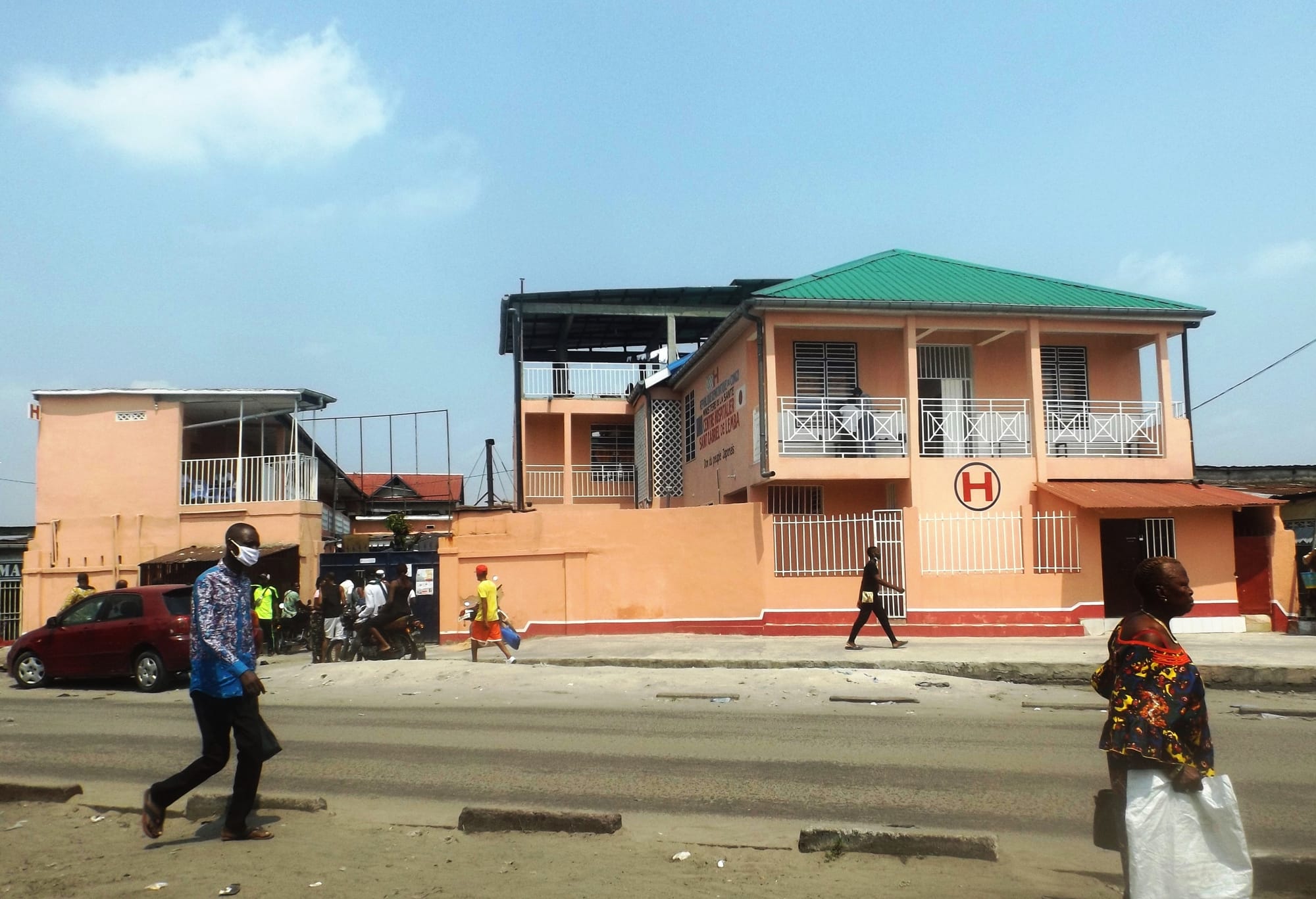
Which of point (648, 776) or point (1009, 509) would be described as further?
point (1009, 509)

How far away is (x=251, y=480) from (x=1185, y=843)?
76.0 ft

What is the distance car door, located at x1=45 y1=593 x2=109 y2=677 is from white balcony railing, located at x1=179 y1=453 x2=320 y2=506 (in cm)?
821

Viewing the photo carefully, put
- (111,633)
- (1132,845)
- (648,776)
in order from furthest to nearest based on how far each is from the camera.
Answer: (111,633)
(648,776)
(1132,845)

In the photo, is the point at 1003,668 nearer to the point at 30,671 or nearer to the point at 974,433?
the point at 974,433

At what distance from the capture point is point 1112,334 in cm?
2181

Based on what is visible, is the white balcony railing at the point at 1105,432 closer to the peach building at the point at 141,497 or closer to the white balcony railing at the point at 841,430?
the white balcony railing at the point at 841,430

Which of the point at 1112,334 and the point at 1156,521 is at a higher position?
the point at 1112,334

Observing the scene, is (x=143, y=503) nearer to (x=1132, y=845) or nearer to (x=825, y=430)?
(x=825, y=430)

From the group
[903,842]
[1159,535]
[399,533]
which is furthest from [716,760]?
[399,533]

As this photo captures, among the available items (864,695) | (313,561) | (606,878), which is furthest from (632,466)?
(606,878)

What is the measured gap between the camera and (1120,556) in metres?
20.0

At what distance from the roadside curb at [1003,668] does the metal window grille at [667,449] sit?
461 inches

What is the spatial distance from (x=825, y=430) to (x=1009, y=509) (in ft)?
11.9

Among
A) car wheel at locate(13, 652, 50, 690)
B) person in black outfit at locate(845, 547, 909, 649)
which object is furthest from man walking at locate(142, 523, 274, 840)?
car wheel at locate(13, 652, 50, 690)
